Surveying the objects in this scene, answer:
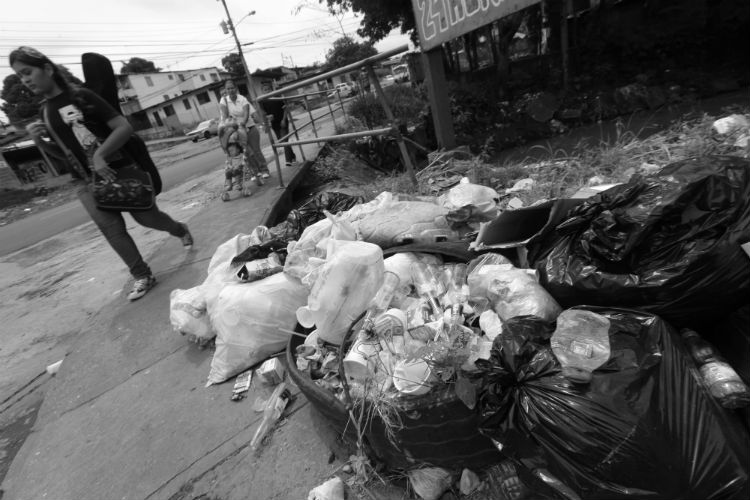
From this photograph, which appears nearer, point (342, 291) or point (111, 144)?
point (342, 291)

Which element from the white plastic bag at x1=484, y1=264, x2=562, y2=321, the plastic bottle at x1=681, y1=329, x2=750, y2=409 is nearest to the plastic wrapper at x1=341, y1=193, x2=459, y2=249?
the white plastic bag at x1=484, y1=264, x2=562, y2=321

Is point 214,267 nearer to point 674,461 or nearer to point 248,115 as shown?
point 674,461

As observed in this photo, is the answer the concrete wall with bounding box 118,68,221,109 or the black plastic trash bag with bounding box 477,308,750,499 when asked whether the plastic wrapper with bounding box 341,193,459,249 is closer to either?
the black plastic trash bag with bounding box 477,308,750,499

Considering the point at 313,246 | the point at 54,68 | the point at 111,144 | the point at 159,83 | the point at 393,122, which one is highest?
the point at 159,83

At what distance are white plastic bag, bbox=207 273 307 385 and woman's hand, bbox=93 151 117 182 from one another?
1529mm

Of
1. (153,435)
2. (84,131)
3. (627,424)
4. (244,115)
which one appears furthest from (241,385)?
(244,115)

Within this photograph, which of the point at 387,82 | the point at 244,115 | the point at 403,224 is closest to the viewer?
the point at 403,224

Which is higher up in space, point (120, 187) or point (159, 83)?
point (159, 83)

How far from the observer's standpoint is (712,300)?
110cm

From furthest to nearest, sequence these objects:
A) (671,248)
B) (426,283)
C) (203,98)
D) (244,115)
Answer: (203,98) < (244,115) < (426,283) < (671,248)

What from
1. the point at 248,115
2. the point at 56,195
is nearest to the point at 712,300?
the point at 248,115

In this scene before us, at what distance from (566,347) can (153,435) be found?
5.89 ft

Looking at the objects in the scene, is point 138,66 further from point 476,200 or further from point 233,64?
point 476,200

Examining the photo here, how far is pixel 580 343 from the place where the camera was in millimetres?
1011
